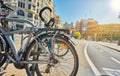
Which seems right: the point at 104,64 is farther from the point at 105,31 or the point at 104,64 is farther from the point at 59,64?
the point at 105,31

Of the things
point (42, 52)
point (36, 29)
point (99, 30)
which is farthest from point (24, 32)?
point (99, 30)

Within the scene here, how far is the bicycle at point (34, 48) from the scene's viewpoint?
165 inches

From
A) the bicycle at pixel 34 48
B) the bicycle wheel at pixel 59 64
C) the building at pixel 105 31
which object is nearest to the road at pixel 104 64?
the bicycle wheel at pixel 59 64

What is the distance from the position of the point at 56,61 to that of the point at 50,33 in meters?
0.58

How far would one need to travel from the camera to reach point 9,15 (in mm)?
4586

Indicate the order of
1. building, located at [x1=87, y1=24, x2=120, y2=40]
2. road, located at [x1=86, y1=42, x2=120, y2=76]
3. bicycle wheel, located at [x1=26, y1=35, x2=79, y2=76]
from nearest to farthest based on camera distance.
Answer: bicycle wheel, located at [x1=26, y1=35, x2=79, y2=76]
road, located at [x1=86, y1=42, x2=120, y2=76]
building, located at [x1=87, y1=24, x2=120, y2=40]

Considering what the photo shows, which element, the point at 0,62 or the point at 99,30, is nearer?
the point at 0,62

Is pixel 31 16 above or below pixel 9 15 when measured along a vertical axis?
above

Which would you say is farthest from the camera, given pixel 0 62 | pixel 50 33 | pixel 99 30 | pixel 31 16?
pixel 99 30

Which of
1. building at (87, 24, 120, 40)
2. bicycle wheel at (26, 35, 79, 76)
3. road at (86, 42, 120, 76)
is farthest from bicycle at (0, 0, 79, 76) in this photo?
building at (87, 24, 120, 40)

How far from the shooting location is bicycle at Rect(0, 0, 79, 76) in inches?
165

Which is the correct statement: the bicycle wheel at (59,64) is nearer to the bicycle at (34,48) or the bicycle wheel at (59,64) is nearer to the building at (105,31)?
the bicycle at (34,48)

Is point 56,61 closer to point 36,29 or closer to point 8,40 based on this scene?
point 36,29

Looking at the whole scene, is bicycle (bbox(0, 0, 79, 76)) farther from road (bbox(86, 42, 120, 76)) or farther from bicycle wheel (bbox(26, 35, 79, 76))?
road (bbox(86, 42, 120, 76))
